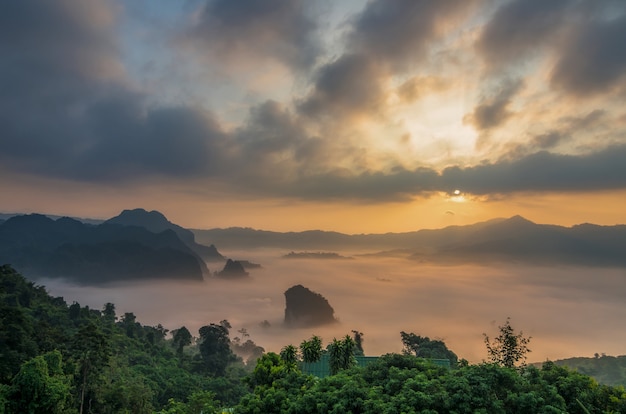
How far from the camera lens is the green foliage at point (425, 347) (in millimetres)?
112431

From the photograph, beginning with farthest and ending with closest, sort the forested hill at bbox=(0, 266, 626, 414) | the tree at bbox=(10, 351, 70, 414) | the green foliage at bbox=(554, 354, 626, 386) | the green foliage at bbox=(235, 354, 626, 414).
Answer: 1. the green foliage at bbox=(554, 354, 626, 386)
2. the tree at bbox=(10, 351, 70, 414)
3. the forested hill at bbox=(0, 266, 626, 414)
4. the green foliage at bbox=(235, 354, 626, 414)

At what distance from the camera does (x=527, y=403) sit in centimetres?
2889

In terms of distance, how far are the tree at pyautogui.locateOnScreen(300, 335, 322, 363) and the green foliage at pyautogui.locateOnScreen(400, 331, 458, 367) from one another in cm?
6939

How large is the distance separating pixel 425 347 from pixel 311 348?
7771cm

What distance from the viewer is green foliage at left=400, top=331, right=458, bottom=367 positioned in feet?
369

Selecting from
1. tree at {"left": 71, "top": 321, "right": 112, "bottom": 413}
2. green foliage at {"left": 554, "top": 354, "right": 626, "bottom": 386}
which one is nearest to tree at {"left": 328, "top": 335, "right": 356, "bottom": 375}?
tree at {"left": 71, "top": 321, "right": 112, "bottom": 413}

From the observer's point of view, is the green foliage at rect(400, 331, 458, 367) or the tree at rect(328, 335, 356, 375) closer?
the tree at rect(328, 335, 356, 375)

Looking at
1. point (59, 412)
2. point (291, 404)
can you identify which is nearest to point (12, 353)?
point (59, 412)

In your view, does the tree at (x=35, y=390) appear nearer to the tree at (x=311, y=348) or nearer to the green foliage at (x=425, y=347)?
the tree at (x=311, y=348)

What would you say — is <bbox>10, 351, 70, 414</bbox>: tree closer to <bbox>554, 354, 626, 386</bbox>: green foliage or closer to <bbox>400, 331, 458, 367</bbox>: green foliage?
<bbox>400, 331, 458, 367</bbox>: green foliage

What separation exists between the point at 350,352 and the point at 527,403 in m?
21.2

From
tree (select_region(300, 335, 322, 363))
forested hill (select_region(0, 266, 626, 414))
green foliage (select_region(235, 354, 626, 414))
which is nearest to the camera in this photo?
green foliage (select_region(235, 354, 626, 414))

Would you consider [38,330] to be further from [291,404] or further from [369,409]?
[369,409]

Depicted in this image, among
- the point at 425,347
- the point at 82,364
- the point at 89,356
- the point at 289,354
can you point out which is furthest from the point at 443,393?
the point at 425,347
